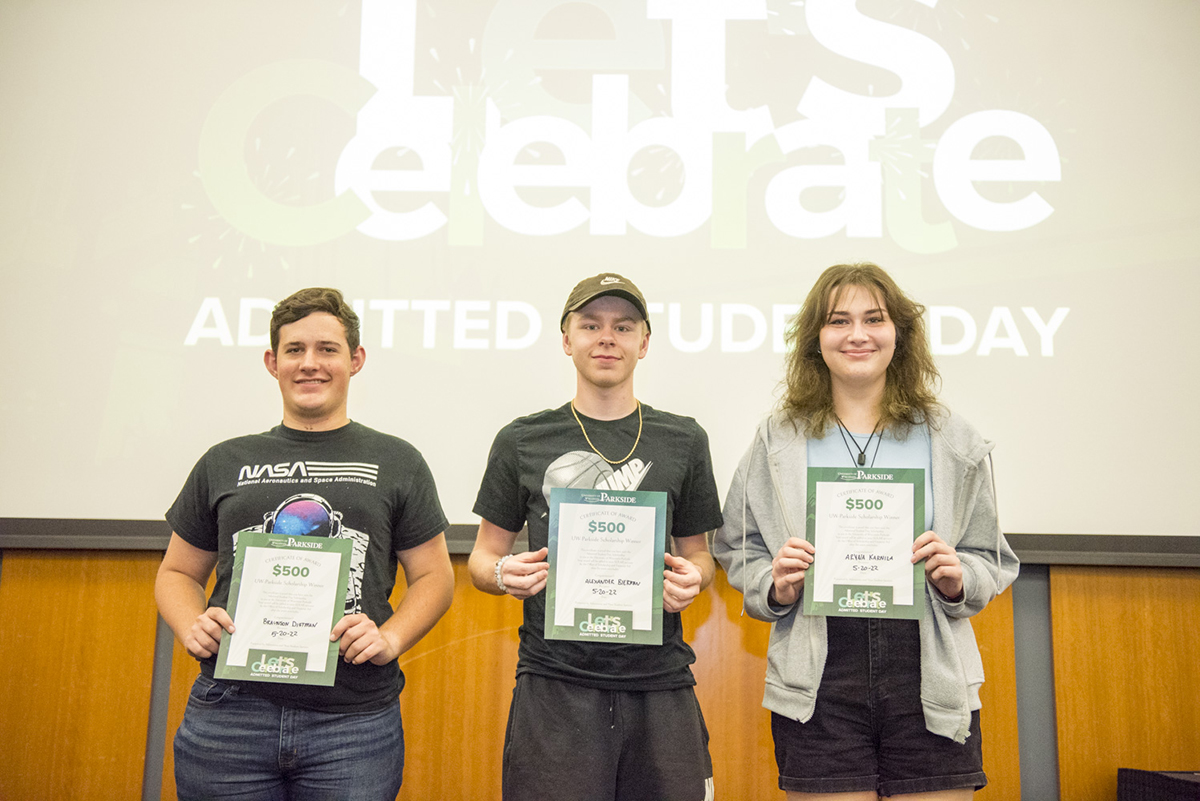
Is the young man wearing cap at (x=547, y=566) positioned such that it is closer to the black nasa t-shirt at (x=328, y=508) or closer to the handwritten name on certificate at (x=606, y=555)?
the handwritten name on certificate at (x=606, y=555)

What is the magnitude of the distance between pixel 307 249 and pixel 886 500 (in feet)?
7.15

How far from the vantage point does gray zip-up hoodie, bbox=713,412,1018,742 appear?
5.16ft

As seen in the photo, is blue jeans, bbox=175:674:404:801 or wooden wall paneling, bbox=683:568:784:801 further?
wooden wall paneling, bbox=683:568:784:801

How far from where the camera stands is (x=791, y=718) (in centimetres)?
161

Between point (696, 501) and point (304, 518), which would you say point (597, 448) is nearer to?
point (696, 501)

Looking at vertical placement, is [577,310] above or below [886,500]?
above

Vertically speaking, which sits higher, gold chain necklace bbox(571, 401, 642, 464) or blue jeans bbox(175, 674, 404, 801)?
gold chain necklace bbox(571, 401, 642, 464)

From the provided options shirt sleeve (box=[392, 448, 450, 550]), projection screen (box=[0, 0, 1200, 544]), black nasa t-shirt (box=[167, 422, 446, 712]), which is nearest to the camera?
black nasa t-shirt (box=[167, 422, 446, 712])

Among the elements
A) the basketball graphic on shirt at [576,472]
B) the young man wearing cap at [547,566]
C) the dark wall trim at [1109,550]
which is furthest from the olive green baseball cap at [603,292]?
the dark wall trim at [1109,550]

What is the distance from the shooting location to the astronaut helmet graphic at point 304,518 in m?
1.69

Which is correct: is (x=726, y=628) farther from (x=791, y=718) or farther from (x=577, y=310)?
(x=577, y=310)

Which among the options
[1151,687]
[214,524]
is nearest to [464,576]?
[214,524]

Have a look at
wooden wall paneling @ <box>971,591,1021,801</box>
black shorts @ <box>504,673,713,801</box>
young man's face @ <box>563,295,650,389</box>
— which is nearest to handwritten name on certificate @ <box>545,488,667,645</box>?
black shorts @ <box>504,673,713,801</box>

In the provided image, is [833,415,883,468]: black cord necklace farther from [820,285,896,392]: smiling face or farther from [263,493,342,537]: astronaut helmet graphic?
[263,493,342,537]: astronaut helmet graphic
